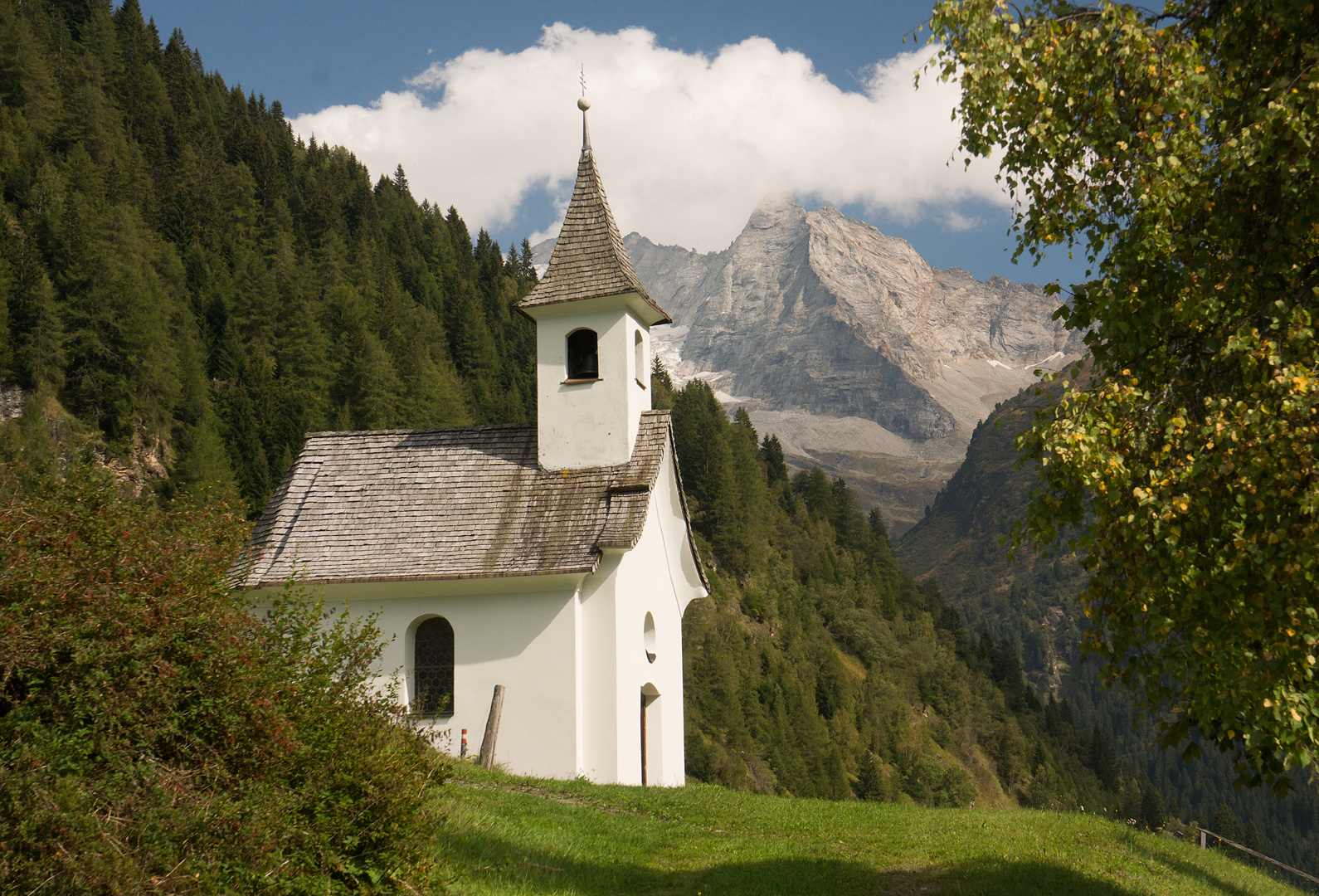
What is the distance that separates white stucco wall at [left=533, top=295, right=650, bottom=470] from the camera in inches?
797

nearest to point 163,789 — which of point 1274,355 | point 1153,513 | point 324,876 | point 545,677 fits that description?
point 324,876

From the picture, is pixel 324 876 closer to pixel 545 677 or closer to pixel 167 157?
pixel 545 677

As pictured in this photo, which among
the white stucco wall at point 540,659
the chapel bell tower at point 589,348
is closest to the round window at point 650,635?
the white stucco wall at point 540,659

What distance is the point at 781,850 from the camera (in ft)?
38.6

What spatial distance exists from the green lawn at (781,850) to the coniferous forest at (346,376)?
2832cm

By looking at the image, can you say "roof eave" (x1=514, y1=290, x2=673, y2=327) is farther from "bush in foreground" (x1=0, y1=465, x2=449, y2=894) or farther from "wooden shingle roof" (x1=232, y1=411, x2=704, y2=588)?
"bush in foreground" (x1=0, y1=465, x2=449, y2=894)

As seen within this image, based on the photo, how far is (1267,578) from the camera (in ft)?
19.2

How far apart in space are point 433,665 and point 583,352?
6824 millimetres

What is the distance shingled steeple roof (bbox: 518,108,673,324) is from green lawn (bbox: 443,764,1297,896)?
9420mm

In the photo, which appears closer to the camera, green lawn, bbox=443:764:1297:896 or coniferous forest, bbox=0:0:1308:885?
green lawn, bbox=443:764:1297:896

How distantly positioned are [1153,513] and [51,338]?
61797mm

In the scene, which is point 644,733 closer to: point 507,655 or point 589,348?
point 507,655

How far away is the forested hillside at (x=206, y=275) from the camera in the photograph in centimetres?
6003

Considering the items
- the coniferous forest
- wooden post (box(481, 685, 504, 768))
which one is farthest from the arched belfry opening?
the coniferous forest
